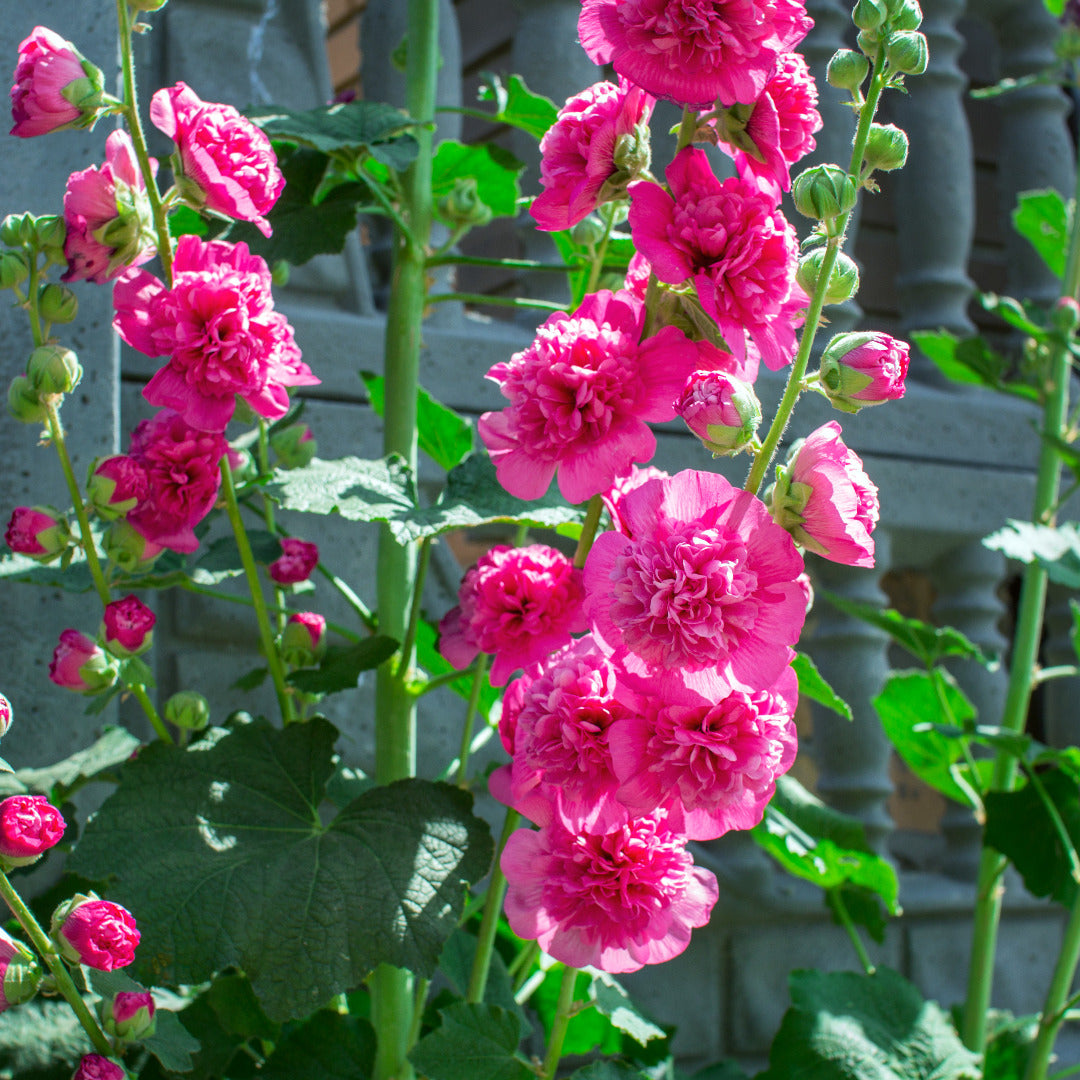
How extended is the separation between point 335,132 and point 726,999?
39.3 inches

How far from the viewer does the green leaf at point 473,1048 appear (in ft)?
1.92

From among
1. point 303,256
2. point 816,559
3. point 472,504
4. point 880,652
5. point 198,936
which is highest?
point 303,256

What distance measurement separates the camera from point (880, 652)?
4.41 ft

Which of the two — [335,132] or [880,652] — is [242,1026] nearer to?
[335,132]

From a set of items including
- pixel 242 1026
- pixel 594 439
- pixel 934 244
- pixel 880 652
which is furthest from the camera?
pixel 934 244

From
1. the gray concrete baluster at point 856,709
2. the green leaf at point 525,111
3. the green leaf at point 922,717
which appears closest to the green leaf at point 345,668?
the green leaf at point 525,111

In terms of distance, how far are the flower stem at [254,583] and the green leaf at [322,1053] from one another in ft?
0.62

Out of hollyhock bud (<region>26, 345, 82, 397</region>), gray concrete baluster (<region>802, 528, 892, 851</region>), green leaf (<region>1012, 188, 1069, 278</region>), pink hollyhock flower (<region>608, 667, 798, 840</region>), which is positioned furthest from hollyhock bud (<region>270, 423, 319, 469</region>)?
green leaf (<region>1012, 188, 1069, 278</region>)

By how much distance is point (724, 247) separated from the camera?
476mm

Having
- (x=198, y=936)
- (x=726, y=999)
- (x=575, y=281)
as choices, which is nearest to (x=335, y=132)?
(x=575, y=281)

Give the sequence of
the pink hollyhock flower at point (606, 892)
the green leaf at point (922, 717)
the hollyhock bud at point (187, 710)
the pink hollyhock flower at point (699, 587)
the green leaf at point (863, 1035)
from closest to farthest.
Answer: the pink hollyhock flower at point (699, 587), the pink hollyhock flower at point (606, 892), the hollyhock bud at point (187, 710), the green leaf at point (863, 1035), the green leaf at point (922, 717)

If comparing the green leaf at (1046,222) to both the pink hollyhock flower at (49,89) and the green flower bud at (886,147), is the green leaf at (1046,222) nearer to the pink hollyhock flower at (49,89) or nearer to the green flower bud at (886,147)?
the green flower bud at (886,147)

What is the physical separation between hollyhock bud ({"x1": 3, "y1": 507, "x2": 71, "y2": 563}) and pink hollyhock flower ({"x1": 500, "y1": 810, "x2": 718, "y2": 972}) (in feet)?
1.03

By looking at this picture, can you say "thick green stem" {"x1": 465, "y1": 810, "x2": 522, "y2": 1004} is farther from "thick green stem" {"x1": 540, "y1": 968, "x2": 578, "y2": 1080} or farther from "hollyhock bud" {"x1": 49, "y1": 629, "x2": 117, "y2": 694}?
"hollyhock bud" {"x1": 49, "y1": 629, "x2": 117, "y2": 694}
